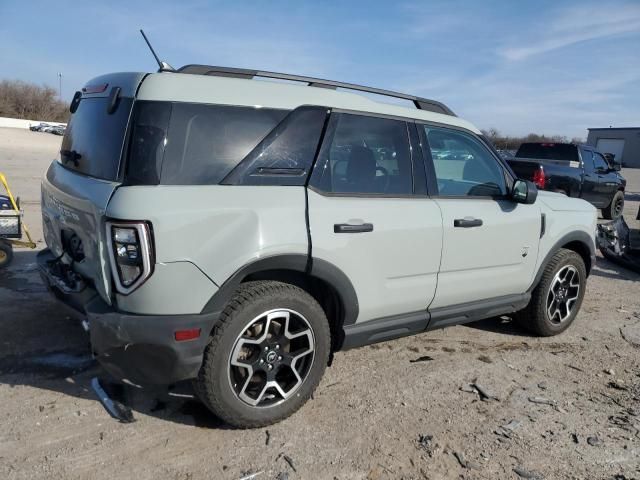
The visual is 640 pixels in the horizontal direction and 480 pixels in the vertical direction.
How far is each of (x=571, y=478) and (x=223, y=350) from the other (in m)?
1.92

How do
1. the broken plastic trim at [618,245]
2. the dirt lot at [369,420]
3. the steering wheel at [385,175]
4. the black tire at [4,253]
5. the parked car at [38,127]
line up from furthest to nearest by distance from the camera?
the parked car at [38,127], the broken plastic trim at [618,245], the black tire at [4,253], the steering wheel at [385,175], the dirt lot at [369,420]

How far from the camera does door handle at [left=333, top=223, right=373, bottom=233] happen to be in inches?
116

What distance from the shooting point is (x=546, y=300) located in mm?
4469

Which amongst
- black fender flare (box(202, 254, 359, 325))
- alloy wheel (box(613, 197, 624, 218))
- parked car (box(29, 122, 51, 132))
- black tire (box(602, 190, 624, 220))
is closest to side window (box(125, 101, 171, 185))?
black fender flare (box(202, 254, 359, 325))

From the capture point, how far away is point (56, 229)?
328 cm

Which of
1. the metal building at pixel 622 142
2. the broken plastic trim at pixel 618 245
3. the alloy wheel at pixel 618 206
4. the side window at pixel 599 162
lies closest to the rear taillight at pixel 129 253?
the broken plastic trim at pixel 618 245

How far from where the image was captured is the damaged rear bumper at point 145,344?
247 centimetres

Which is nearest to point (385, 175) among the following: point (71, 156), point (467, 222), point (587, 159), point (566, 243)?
point (467, 222)

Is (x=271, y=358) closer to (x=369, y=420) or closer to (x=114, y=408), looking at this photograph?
(x=369, y=420)

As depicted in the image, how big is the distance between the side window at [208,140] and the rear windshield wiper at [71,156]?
89 centimetres

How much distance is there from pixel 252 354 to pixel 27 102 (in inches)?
3376

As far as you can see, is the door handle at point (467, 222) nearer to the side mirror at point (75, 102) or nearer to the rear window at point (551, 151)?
the side mirror at point (75, 102)

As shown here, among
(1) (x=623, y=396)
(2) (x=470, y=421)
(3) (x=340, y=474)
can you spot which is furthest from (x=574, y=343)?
(3) (x=340, y=474)

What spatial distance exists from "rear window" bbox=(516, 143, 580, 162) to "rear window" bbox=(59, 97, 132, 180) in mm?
10945
